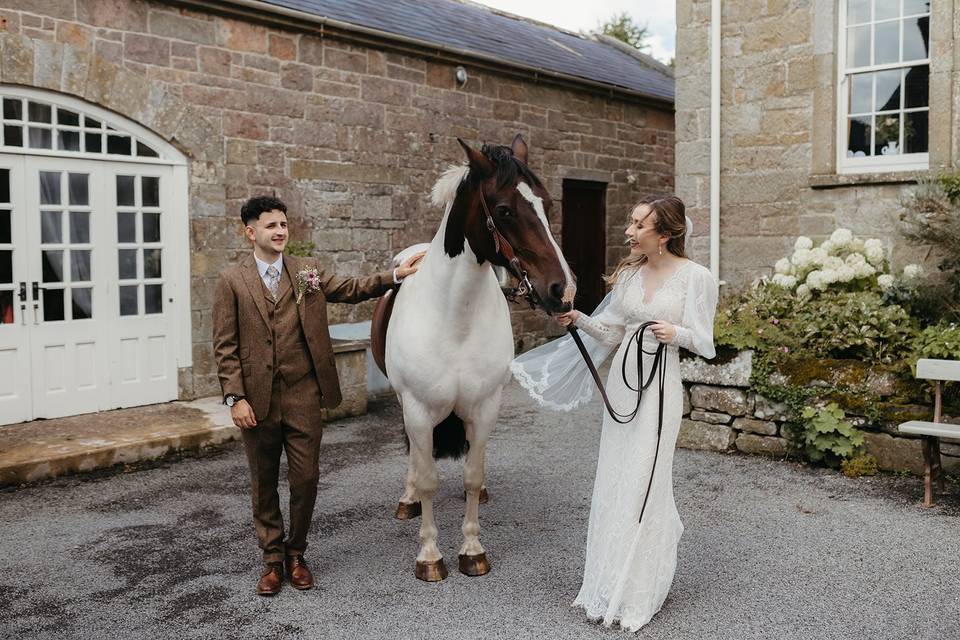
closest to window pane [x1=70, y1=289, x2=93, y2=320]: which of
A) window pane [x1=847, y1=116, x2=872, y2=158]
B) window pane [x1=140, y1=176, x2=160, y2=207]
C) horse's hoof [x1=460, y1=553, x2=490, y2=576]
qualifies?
window pane [x1=140, y1=176, x2=160, y2=207]

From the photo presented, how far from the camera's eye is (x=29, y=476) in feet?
Answer: 20.7

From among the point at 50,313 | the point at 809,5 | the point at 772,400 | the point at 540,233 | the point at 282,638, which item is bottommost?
the point at 282,638

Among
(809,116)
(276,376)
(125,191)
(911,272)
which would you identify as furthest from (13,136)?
(911,272)

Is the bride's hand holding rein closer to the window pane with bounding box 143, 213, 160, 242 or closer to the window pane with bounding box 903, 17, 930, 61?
the window pane with bounding box 143, 213, 160, 242

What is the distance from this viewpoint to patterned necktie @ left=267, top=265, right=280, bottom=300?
167 inches

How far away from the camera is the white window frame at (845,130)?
8.20 meters

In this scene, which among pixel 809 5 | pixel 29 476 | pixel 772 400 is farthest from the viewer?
pixel 809 5

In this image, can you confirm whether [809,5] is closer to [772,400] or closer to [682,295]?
[772,400]

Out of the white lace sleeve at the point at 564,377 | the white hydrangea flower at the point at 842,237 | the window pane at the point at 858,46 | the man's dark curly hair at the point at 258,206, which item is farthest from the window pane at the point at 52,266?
the window pane at the point at 858,46

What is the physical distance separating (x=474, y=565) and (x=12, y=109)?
582cm

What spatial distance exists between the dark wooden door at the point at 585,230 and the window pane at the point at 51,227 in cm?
747

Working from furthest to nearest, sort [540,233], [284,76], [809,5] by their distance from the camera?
1. [284,76]
2. [809,5]
3. [540,233]

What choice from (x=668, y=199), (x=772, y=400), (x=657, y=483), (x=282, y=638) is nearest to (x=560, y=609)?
(x=657, y=483)

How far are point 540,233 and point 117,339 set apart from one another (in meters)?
5.87
